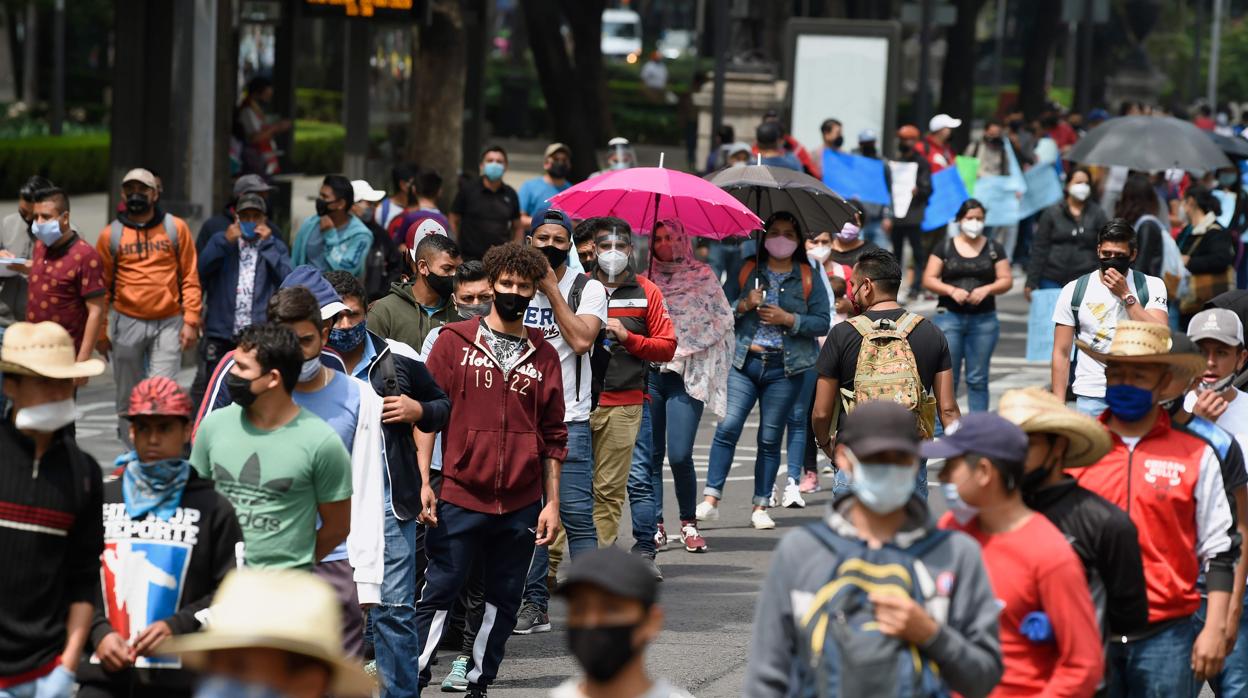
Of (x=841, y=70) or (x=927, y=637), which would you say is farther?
(x=841, y=70)

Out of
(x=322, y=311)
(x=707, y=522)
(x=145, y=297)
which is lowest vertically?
(x=707, y=522)

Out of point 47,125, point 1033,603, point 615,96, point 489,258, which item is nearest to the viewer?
point 1033,603

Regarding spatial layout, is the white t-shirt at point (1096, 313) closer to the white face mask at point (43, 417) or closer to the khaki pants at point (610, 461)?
the khaki pants at point (610, 461)

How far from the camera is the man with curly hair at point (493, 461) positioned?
7.92 m

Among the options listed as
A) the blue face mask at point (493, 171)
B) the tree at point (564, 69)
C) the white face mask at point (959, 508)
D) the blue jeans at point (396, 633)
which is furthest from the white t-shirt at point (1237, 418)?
the tree at point (564, 69)

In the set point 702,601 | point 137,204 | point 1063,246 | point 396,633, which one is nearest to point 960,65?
point 1063,246

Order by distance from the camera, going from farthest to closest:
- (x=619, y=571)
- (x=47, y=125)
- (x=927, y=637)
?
1. (x=47, y=125)
2. (x=927, y=637)
3. (x=619, y=571)

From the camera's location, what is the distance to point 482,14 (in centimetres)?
2598

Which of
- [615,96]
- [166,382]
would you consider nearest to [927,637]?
[166,382]

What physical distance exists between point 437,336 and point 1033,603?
12.4 ft

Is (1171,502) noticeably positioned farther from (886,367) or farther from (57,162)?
(57,162)

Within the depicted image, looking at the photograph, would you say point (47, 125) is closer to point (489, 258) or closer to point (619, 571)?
point (489, 258)

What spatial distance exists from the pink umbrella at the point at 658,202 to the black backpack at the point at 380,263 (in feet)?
7.32

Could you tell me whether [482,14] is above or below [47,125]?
above
